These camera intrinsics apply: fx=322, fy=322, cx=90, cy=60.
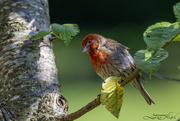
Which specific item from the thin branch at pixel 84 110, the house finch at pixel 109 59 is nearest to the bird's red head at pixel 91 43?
the house finch at pixel 109 59

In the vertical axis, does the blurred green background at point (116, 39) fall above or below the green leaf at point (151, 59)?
below

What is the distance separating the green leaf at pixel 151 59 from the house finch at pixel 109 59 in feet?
5.54

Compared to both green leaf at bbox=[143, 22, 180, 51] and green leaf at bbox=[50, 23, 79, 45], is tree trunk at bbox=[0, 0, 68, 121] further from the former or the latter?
green leaf at bbox=[143, 22, 180, 51]

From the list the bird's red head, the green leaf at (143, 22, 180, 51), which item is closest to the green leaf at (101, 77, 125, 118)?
the green leaf at (143, 22, 180, 51)

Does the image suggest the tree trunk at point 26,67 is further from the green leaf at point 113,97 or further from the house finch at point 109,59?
the house finch at point 109,59

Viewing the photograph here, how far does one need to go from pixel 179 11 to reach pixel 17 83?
1.27m

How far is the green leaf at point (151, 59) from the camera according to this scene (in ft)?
4.25

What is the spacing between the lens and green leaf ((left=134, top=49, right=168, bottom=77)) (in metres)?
1.29

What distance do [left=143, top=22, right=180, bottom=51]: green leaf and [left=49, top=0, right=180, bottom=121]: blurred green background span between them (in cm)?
291

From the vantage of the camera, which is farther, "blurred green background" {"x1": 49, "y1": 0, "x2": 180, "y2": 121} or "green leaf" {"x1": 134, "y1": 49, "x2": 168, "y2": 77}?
"blurred green background" {"x1": 49, "y1": 0, "x2": 180, "y2": 121}

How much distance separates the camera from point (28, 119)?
2.05m

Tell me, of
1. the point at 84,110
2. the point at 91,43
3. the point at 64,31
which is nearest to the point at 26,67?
the point at 64,31

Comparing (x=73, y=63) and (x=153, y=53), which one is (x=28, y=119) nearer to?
(x=153, y=53)

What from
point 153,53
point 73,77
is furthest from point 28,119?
point 73,77
